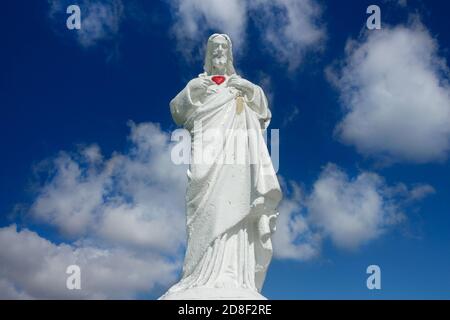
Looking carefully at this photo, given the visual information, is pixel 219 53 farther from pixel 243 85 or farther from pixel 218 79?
pixel 243 85

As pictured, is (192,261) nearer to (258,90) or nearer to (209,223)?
(209,223)

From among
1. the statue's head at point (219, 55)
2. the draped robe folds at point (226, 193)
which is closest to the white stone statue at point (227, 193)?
the draped robe folds at point (226, 193)

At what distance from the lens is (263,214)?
11.2m

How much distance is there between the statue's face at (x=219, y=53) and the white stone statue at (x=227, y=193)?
294mm

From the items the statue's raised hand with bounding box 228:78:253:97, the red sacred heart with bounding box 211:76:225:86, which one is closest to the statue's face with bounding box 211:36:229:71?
the red sacred heart with bounding box 211:76:225:86

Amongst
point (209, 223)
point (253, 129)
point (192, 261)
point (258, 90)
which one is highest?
point (258, 90)

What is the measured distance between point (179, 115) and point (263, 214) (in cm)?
307

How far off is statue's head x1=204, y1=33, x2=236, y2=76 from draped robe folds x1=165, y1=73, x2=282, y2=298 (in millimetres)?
842

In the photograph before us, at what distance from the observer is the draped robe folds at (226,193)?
1083cm

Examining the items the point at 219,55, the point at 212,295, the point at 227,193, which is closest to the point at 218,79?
the point at 219,55

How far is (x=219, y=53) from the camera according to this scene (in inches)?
512
